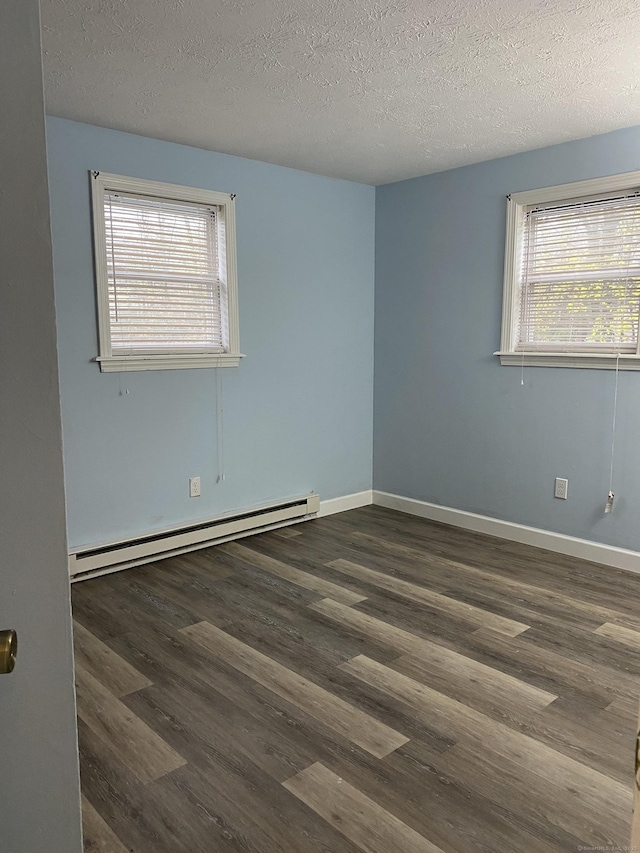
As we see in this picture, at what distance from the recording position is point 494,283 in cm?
416

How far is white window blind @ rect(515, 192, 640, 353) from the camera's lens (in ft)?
11.7

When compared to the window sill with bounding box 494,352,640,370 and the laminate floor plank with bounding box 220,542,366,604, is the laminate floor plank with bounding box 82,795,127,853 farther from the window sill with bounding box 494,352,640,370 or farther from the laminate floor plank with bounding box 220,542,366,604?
the window sill with bounding box 494,352,640,370

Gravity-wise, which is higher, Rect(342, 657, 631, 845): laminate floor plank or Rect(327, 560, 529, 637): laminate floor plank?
Rect(327, 560, 529, 637): laminate floor plank

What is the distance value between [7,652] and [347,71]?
2.64m

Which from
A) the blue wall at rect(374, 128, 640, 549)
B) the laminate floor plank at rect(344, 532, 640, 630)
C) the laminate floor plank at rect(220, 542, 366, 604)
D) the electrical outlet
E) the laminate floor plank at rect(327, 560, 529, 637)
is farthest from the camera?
the electrical outlet

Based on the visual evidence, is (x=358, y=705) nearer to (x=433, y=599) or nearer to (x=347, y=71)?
(x=433, y=599)

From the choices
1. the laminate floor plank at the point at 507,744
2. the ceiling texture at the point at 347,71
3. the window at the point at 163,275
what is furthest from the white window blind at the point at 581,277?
the laminate floor plank at the point at 507,744

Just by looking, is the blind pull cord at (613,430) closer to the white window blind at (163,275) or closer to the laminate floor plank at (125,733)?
the white window blind at (163,275)

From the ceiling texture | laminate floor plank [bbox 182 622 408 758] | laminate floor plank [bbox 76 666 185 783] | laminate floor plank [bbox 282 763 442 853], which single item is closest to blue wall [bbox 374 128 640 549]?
the ceiling texture

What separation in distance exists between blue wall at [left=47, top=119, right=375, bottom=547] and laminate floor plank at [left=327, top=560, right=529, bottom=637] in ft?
3.30

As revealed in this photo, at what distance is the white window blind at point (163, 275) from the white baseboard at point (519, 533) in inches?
73.3

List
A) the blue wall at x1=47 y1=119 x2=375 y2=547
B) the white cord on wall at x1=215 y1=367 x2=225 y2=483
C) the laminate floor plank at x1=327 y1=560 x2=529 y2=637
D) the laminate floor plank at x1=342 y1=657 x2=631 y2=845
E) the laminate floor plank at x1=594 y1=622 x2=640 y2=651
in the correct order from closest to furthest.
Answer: the laminate floor plank at x1=342 y1=657 x2=631 y2=845 < the laminate floor plank at x1=594 y1=622 x2=640 y2=651 < the laminate floor plank at x1=327 y1=560 x2=529 y2=637 < the blue wall at x1=47 y1=119 x2=375 y2=547 < the white cord on wall at x1=215 y1=367 x2=225 y2=483

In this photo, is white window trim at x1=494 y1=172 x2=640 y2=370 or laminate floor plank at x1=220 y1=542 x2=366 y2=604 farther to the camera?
white window trim at x1=494 y1=172 x2=640 y2=370

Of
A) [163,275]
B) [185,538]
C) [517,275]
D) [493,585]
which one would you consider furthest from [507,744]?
[163,275]
